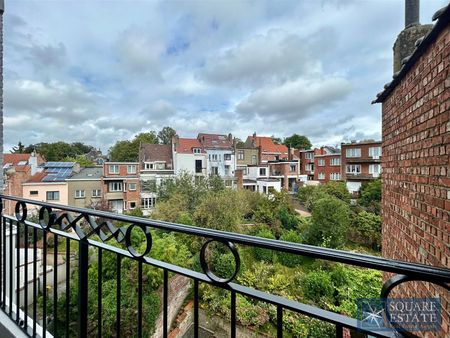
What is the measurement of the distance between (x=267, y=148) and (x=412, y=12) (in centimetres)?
2782

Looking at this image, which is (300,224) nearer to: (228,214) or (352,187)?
(228,214)

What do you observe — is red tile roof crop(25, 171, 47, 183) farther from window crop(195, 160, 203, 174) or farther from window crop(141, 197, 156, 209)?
window crop(195, 160, 203, 174)

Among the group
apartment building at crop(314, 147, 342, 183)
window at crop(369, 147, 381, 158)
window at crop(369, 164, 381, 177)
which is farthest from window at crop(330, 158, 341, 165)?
window at crop(369, 164, 381, 177)

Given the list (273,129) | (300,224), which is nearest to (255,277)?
(300,224)

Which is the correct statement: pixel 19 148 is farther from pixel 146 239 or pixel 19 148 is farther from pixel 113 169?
pixel 146 239

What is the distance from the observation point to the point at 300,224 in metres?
12.6

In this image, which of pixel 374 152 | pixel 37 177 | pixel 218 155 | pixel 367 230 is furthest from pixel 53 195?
pixel 374 152

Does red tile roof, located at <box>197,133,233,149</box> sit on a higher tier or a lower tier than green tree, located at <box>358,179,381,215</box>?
higher

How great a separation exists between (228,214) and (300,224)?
13.8 ft

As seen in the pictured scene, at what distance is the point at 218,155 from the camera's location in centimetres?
2441

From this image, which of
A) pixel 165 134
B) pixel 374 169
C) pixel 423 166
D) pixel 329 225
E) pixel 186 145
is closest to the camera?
pixel 423 166

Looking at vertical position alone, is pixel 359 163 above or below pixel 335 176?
above

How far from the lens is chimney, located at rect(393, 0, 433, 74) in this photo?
3.04 m

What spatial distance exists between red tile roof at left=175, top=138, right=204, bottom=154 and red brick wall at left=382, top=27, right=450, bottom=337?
20.8 meters
